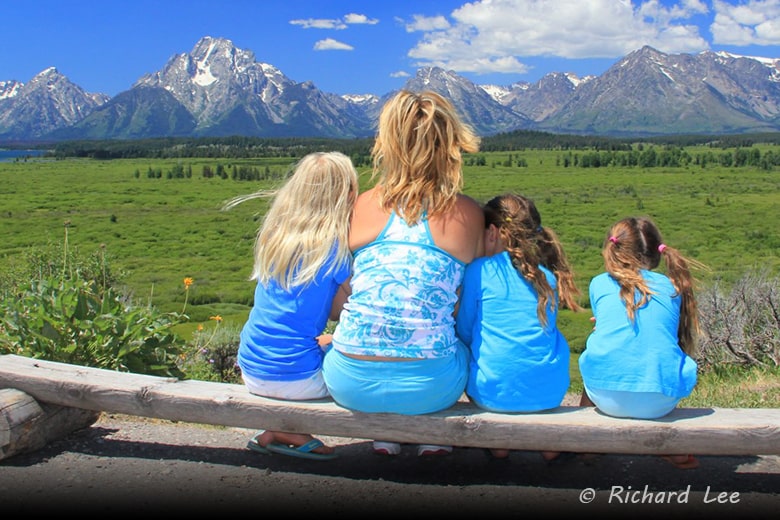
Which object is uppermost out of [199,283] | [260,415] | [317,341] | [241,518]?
[317,341]

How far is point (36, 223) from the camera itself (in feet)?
192

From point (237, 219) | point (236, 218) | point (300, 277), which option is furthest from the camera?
point (236, 218)

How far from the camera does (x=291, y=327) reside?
3.62m

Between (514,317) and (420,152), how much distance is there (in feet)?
2.91

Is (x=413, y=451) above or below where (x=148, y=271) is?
above

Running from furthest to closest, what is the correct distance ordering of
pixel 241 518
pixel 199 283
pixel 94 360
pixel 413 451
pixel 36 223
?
pixel 36 223 < pixel 199 283 < pixel 94 360 < pixel 413 451 < pixel 241 518

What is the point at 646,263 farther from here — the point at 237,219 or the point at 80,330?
the point at 237,219

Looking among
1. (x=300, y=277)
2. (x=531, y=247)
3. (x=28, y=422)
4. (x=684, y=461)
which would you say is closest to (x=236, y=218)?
(x=28, y=422)

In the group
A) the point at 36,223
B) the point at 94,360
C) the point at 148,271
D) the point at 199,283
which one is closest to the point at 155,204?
the point at 36,223

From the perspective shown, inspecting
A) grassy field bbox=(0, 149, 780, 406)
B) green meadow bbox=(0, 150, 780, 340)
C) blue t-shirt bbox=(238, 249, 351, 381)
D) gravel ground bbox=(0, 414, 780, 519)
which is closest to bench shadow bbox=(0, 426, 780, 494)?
gravel ground bbox=(0, 414, 780, 519)

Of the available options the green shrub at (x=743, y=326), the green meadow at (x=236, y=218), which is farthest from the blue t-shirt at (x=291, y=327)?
the green meadow at (x=236, y=218)

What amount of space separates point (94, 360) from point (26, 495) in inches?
53.2

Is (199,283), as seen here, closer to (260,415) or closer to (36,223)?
(36,223)

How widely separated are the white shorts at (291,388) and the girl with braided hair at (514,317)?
718 millimetres
